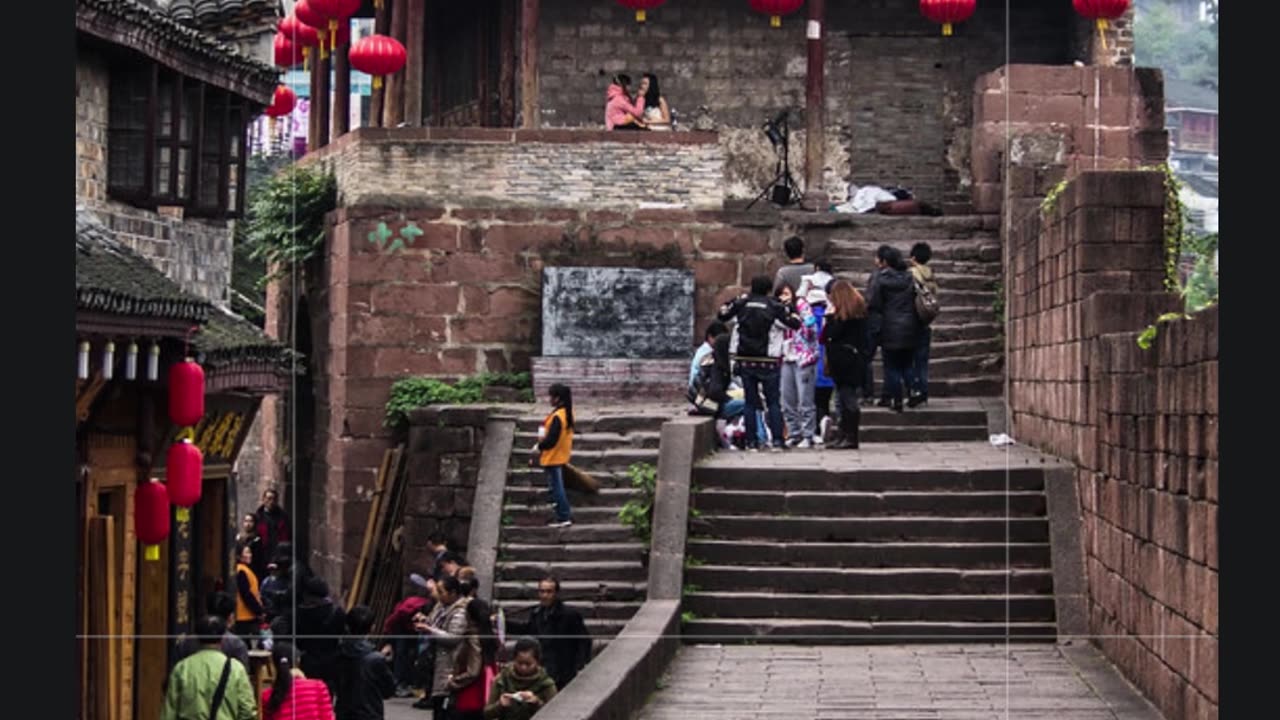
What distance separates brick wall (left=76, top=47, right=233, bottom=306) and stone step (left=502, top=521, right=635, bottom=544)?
3168mm

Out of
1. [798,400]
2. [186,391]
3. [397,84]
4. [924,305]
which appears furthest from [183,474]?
[397,84]

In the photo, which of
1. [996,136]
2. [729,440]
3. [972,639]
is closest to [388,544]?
[729,440]

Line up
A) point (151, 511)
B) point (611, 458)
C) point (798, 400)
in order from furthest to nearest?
point (611, 458), point (798, 400), point (151, 511)

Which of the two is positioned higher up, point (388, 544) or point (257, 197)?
point (257, 197)

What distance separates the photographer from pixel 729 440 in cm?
2328

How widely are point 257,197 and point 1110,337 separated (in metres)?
15.0

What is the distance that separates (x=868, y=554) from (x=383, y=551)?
7844mm

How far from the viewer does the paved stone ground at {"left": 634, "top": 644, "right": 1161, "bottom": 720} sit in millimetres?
15805

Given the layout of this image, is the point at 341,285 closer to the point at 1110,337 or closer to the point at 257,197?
the point at 257,197

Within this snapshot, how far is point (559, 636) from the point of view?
18.6 metres

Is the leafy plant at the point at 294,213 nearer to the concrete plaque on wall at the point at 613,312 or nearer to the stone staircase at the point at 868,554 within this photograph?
the concrete plaque on wall at the point at 613,312

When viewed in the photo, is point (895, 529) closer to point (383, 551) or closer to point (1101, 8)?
point (383, 551)

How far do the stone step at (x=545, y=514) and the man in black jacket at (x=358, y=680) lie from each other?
16.0 feet

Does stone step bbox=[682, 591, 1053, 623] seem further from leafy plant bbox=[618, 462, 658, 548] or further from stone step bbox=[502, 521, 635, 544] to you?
stone step bbox=[502, 521, 635, 544]
